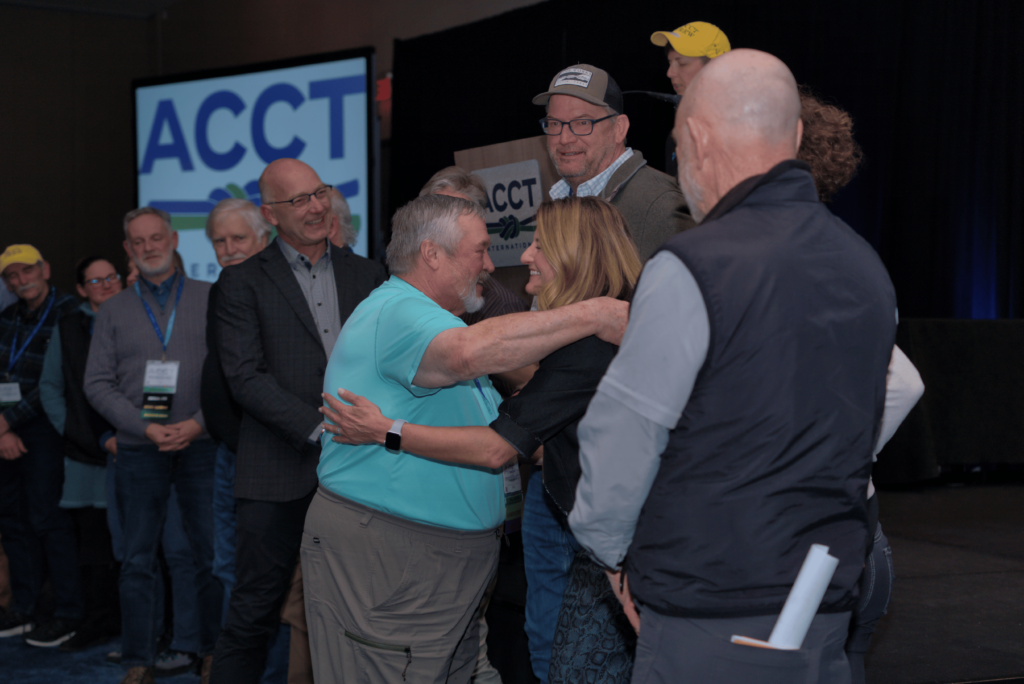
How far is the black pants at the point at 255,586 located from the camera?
2.56 meters

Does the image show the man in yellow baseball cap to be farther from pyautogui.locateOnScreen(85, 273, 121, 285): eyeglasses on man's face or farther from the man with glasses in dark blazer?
pyautogui.locateOnScreen(85, 273, 121, 285): eyeglasses on man's face

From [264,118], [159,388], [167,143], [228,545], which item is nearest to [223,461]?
[228,545]

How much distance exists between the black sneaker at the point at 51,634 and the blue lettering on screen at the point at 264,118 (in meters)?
3.55

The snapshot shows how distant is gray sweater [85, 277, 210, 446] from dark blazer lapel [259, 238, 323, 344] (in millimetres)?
767

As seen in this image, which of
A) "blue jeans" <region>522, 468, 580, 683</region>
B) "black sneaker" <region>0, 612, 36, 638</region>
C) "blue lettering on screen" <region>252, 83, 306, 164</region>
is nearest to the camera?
"blue jeans" <region>522, 468, 580, 683</region>

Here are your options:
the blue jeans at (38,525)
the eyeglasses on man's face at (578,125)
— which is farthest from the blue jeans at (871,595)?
the blue jeans at (38,525)

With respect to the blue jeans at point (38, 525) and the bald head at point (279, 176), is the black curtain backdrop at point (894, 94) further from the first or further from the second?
the blue jeans at point (38, 525)

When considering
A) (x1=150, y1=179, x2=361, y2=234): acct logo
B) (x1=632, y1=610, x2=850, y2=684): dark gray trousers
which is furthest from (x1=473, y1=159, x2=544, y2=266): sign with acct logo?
(x1=150, y1=179, x2=361, y2=234): acct logo

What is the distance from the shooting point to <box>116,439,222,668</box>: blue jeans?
329cm

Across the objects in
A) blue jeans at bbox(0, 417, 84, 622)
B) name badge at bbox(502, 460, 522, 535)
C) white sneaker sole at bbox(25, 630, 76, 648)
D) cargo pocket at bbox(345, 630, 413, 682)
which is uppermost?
name badge at bbox(502, 460, 522, 535)

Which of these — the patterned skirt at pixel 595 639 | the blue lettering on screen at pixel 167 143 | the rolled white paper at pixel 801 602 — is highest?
the blue lettering on screen at pixel 167 143

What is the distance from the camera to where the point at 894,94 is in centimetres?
652

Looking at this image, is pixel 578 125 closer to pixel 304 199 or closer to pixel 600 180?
pixel 600 180

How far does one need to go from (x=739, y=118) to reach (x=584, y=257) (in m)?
0.63
